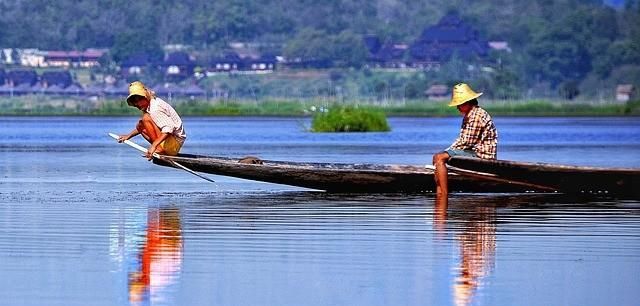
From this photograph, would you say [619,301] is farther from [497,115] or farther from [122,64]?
[122,64]

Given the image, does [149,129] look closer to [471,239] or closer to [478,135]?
[478,135]

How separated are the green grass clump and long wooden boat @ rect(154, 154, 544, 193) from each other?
2930cm

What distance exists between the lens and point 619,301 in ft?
33.5

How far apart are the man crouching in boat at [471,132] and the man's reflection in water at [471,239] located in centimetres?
42

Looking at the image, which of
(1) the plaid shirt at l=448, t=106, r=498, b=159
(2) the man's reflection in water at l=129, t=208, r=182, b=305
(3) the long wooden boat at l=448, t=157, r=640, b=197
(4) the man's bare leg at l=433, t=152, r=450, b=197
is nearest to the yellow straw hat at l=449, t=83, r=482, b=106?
(1) the plaid shirt at l=448, t=106, r=498, b=159

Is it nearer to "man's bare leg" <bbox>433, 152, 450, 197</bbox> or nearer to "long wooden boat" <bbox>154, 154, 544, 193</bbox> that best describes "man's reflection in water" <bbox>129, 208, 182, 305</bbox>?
"long wooden boat" <bbox>154, 154, 544, 193</bbox>

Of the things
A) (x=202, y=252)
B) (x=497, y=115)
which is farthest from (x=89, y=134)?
(x=202, y=252)

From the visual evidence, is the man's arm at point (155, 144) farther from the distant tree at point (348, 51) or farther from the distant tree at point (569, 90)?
the distant tree at point (348, 51)

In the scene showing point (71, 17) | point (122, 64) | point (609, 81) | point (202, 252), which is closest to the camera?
point (202, 252)

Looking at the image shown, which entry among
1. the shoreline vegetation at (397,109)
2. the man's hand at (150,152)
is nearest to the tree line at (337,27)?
the shoreline vegetation at (397,109)

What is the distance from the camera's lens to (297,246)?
12938 millimetres

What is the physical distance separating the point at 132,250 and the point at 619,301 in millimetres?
3734

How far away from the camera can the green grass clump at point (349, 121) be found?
47.9 m

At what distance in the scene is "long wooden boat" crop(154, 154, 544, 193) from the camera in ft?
58.8
